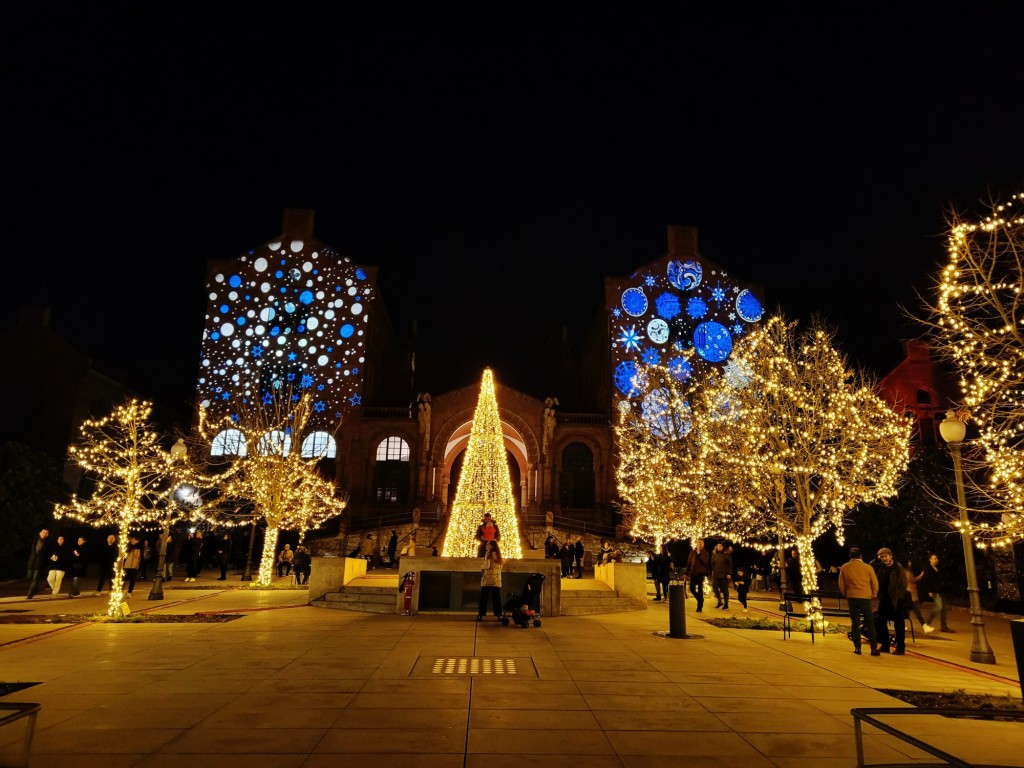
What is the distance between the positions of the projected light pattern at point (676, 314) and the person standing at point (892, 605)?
1132 inches

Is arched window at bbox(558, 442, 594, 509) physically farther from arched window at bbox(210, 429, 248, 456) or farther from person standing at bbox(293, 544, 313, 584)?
arched window at bbox(210, 429, 248, 456)

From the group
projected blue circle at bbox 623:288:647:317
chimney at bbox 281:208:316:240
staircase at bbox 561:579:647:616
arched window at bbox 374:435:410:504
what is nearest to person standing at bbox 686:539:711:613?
staircase at bbox 561:579:647:616

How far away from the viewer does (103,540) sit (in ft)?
110

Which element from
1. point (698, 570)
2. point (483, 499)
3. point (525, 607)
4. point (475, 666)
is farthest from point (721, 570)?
point (475, 666)

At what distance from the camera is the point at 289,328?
40562 millimetres

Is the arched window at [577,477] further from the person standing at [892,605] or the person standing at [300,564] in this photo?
the person standing at [892,605]

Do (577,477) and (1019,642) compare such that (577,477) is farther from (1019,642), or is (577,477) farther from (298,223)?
(1019,642)

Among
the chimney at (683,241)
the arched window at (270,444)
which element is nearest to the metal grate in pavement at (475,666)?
the arched window at (270,444)

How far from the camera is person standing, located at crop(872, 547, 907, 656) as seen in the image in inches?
428

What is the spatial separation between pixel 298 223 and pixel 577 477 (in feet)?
79.9

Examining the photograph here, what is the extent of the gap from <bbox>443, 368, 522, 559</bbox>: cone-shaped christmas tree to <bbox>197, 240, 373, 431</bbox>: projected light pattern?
23353mm

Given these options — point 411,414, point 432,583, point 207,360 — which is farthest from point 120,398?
point 432,583

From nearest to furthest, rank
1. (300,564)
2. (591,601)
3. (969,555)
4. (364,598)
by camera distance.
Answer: (969,555) → (364,598) → (591,601) → (300,564)

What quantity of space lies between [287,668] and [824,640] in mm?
9771
